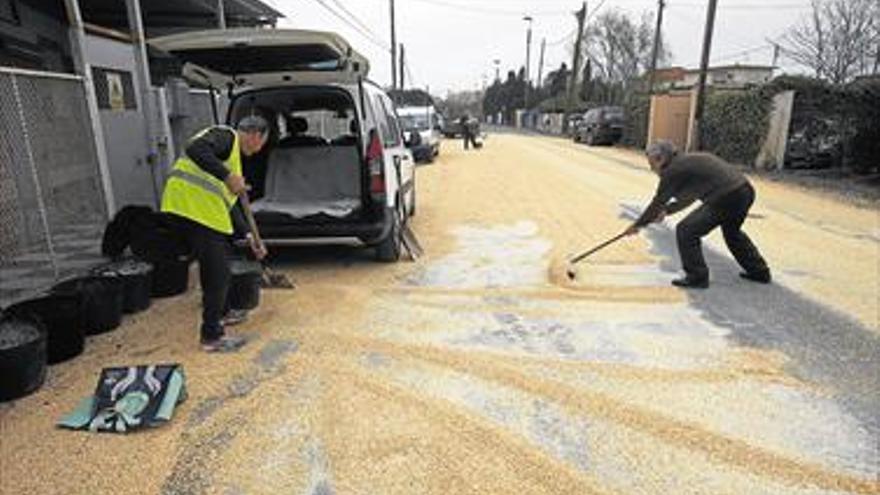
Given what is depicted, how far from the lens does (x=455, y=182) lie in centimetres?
1388

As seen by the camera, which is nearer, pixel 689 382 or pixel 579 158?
pixel 689 382

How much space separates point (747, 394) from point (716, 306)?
5.89 ft

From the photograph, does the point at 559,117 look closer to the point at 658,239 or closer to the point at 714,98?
the point at 714,98

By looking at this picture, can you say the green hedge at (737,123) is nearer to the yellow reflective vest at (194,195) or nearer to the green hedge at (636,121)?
the green hedge at (636,121)

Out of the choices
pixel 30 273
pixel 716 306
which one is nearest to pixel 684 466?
pixel 716 306

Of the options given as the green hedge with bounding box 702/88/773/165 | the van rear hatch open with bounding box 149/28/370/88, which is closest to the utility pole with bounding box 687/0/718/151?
the green hedge with bounding box 702/88/773/165

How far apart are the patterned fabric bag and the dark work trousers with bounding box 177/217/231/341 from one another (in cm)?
72

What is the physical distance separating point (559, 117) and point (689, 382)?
4874cm

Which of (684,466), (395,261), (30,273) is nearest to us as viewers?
(684,466)

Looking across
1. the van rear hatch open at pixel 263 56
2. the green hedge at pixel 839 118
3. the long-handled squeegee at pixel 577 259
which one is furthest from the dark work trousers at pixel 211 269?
the green hedge at pixel 839 118

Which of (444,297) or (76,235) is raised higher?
(76,235)

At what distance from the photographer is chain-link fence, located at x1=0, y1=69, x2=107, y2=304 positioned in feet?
17.0

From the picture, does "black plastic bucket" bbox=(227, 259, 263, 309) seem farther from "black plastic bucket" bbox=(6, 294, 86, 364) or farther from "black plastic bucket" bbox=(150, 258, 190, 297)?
"black plastic bucket" bbox=(6, 294, 86, 364)

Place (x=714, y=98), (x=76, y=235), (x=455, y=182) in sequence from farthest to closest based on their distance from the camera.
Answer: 1. (x=714, y=98)
2. (x=455, y=182)
3. (x=76, y=235)
